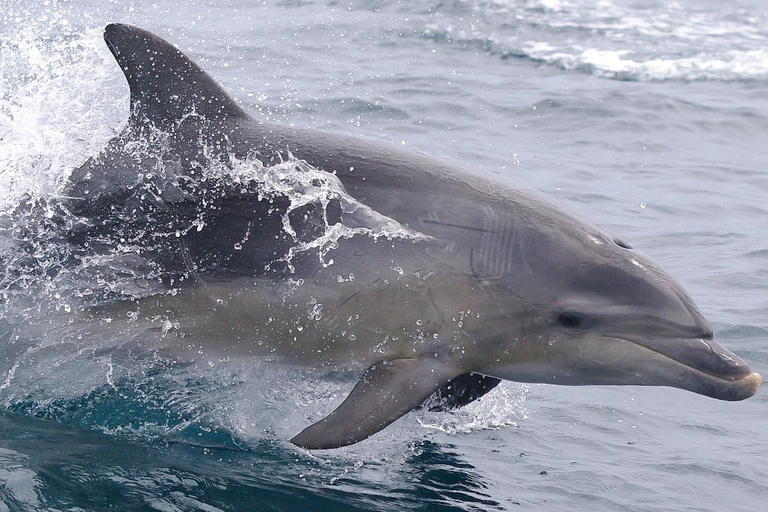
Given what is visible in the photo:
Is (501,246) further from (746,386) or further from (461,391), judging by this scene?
(746,386)

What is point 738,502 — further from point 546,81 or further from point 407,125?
point 546,81

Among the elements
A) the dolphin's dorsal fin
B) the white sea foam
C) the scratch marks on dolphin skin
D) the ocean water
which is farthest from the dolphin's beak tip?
the white sea foam

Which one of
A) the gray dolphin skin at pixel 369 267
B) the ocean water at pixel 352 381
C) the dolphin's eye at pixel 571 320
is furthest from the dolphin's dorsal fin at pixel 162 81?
the dolphin's eye at pixel 571 320

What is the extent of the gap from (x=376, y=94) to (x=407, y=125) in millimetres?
1619

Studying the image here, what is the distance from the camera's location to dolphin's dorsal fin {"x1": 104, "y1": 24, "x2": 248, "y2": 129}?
739 centimetres

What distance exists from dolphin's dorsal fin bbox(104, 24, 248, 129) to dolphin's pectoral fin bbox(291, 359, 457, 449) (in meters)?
2.27

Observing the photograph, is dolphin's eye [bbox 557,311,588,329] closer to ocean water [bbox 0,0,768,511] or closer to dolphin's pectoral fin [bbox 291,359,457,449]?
dolphin's pectoral fin [bbox 291,359,457,449]

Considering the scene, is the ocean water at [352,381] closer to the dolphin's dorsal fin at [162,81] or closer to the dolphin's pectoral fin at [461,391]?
the dolphin's pectoral fin at [461,391]

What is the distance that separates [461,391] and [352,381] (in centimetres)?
80

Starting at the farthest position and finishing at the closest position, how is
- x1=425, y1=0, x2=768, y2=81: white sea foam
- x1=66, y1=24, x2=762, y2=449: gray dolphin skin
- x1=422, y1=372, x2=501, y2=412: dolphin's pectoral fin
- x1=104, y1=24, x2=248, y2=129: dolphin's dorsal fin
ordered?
x1=425, y1=0, x2=768, y2=81: white sea foam < x1=104, y1=24, x2=248, y2=129: dolphin's dorsal fin < x1=422, y1=372, x2=501, y2=412: dolphin's pectoral fin < x1=66, y1=24, x2=762, y2=449: gray dolphin skin

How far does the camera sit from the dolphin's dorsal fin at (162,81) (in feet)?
24.3

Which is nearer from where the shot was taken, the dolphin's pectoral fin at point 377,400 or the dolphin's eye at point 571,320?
the dolphin's pectoral fin at point 377,400

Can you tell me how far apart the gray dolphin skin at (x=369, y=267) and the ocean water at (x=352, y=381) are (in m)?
0.39

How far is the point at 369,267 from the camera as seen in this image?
6.71m
